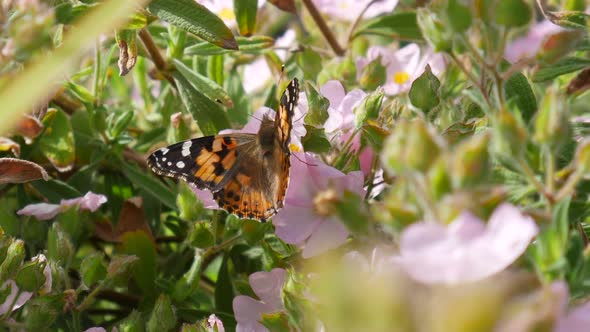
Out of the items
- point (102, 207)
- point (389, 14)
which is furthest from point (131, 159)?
point (389, 14)

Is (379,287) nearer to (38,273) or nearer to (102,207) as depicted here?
(38,273)

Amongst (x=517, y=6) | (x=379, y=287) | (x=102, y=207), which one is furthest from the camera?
(x=102, y=207)

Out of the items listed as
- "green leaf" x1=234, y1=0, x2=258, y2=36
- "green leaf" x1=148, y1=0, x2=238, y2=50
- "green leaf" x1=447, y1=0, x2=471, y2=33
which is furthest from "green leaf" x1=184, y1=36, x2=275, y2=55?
"green leaf" x1=447, y1=0, x2=471, y2=33

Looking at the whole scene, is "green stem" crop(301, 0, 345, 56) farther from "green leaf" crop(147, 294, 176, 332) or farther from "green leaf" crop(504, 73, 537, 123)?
"green leaf" crop(147, 294, 176, 332)

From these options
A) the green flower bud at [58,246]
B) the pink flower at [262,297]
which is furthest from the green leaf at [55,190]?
the pink flower at [262,297]

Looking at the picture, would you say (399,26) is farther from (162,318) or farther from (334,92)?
(162,318)

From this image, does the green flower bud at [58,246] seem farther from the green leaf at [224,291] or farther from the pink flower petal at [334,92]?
the pink flower petal at [334,92]
